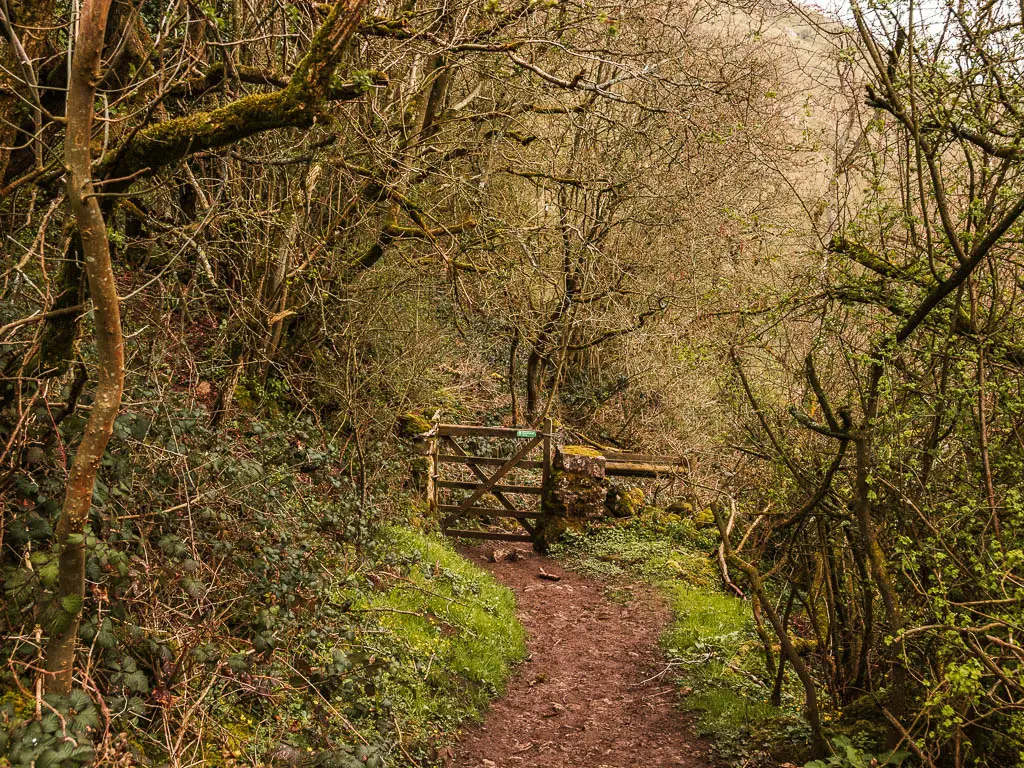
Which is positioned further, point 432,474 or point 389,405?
point 432,474

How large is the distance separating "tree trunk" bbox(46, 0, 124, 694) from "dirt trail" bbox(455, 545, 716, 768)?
372cm

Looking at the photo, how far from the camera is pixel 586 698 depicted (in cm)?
758

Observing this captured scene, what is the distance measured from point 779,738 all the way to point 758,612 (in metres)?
0.99

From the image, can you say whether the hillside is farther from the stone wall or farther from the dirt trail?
the stone wall

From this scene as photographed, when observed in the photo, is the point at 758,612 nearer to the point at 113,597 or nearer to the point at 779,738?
the point at 779,738

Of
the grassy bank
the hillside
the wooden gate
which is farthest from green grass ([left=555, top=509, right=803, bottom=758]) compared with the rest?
the grassy bank

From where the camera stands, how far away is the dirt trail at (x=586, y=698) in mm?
6250

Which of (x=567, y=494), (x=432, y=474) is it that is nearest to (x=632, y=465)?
(x=567, y=494)

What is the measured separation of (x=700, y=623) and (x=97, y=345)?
785 cm

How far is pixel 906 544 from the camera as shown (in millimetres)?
4188

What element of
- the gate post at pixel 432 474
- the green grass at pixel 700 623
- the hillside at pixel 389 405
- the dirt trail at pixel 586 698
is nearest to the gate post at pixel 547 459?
the green grass at pixel 700 623

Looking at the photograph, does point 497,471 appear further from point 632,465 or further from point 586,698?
point 586,698

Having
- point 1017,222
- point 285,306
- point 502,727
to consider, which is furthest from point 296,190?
point 1017,222

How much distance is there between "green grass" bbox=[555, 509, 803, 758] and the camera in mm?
6344
